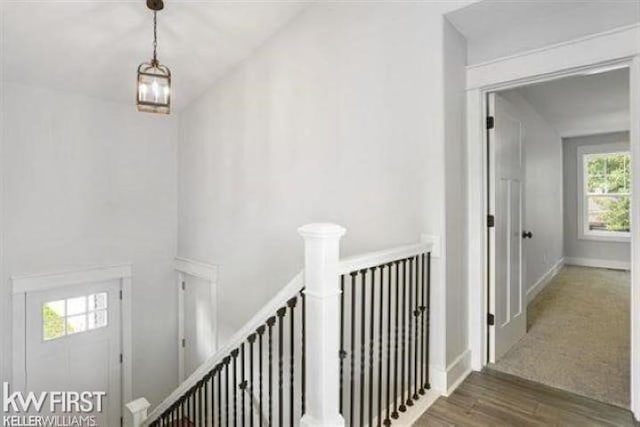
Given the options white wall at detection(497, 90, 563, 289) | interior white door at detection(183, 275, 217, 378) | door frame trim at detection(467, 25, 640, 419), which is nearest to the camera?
door frame trim at detection(467, 25, 640, 419)

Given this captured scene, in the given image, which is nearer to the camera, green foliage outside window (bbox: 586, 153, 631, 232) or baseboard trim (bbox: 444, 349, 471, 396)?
baseboard trim (bbox: 444, 349, 471, 396)

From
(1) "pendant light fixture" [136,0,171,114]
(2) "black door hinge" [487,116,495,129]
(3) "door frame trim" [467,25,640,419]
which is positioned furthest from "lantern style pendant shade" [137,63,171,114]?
(2) "black door hinge" [487,116,495,129]

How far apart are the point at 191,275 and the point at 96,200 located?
144 centimetres

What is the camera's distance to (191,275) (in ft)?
15.3

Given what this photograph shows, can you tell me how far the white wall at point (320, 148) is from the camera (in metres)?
2.39

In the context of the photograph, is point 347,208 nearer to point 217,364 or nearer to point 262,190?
point 262,190

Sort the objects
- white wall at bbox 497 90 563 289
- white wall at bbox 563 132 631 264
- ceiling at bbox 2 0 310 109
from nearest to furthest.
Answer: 1. ceiling at bbox 2 0 310 109
2. white wall at bbox 497 90 563 289
3. white wall at bbox 563 132 631 264

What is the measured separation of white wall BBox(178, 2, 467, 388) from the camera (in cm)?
239

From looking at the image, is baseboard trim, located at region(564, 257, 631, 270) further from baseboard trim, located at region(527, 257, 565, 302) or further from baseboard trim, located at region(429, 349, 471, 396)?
baseboard trim, located at region(429, 349, 471, 396)

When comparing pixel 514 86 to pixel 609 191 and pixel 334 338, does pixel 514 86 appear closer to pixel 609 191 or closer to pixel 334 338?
pixel 334 338

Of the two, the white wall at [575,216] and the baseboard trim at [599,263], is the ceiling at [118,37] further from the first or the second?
the baseboard trim at [599,263]

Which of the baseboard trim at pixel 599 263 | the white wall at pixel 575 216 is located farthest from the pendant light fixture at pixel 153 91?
the baseboard trim at pixel 599 263

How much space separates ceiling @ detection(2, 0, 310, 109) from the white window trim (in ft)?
18.3

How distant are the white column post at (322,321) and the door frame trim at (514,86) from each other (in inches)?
57.5
